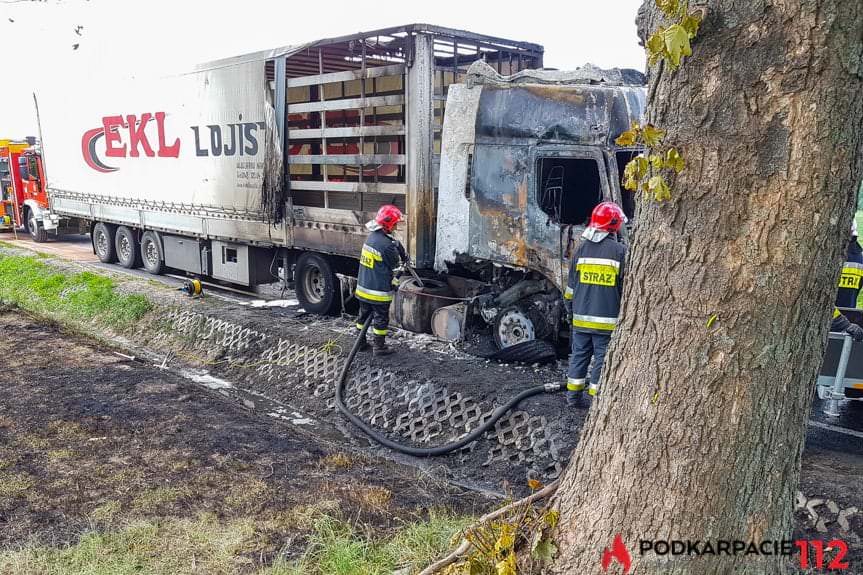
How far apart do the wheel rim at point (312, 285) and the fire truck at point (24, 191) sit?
11.5 meters

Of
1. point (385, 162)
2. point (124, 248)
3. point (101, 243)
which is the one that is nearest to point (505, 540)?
point (385, 162)

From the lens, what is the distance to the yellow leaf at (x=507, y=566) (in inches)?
119

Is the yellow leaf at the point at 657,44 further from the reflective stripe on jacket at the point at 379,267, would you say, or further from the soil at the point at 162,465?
the reflective stripe on jacket at the point at 379,267

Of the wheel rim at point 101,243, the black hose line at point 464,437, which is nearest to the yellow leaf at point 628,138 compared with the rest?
the black hose line at point 464,437

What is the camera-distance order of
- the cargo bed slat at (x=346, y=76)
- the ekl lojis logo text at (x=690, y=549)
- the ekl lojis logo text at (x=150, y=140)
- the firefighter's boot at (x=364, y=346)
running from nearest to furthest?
the ekl lojis logo text at (x=690, y=549) → the firefighter's boot at (x=364, y=346) → the cargo bed slat at (x=346, y=76) → the ekl lojis logo text at (x=150, y=140)

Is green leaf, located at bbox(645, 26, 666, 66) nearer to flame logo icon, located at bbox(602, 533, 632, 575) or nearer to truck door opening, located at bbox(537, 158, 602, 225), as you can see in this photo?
flame logo icon, located at bbox(602, 533, 632, 575)

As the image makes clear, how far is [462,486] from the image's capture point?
5422 mm

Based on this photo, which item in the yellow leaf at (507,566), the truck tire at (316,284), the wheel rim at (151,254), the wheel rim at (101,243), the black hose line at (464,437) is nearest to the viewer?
the yellow leaf at (507,566)

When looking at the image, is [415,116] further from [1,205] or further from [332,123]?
[1,205]

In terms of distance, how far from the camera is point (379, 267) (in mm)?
7145

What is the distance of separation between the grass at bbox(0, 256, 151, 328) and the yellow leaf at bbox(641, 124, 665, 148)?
31.1 ft

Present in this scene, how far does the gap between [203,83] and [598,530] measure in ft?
30.7

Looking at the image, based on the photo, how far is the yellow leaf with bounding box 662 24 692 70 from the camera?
89.4 inches

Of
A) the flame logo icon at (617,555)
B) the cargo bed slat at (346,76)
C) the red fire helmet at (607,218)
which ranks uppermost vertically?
the cargo bed slat at (346,76)
